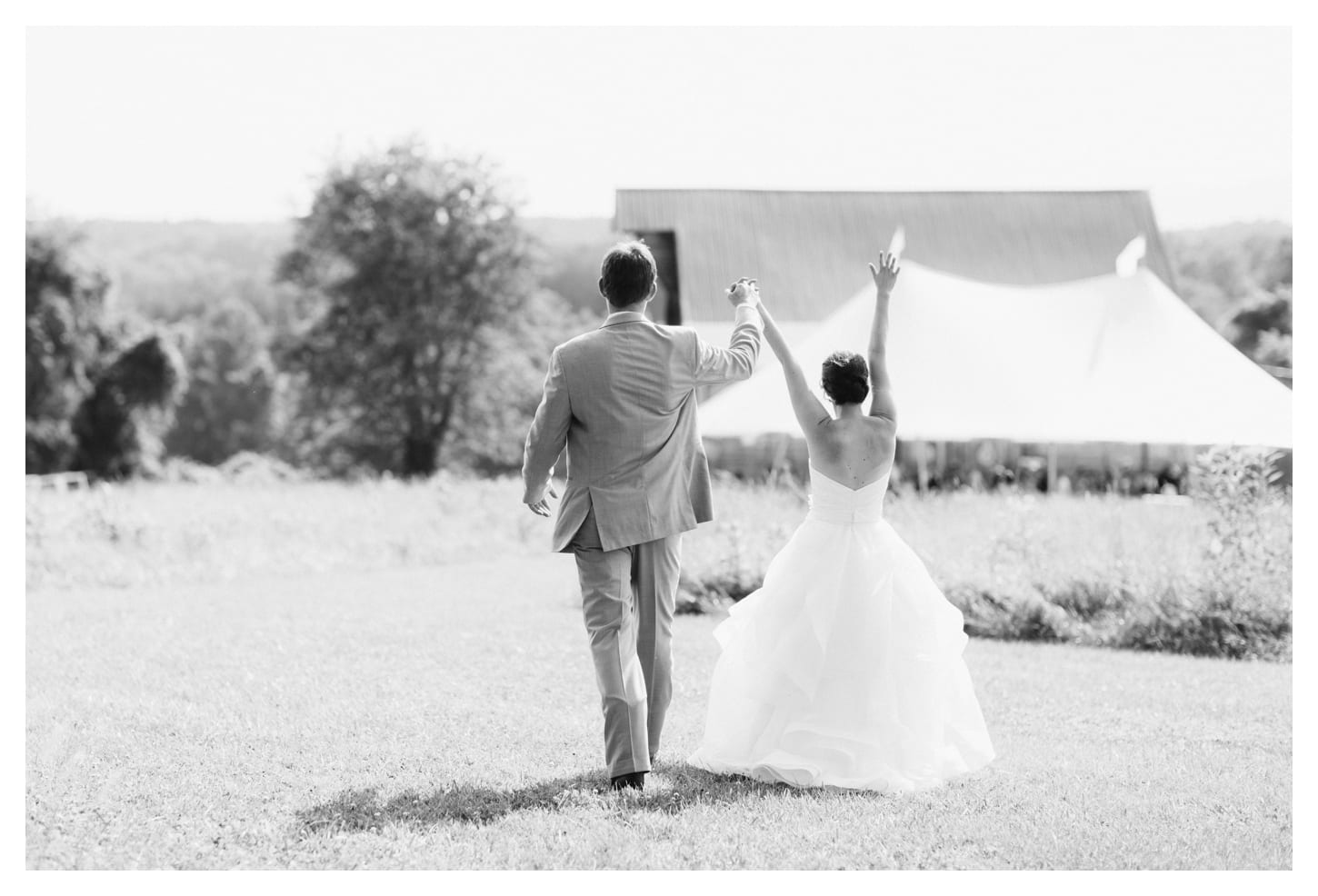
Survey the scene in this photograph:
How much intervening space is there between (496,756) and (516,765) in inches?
6.3

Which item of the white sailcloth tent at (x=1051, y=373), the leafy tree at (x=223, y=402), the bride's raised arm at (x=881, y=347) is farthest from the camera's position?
the leafy tree at (x=223, y=402)

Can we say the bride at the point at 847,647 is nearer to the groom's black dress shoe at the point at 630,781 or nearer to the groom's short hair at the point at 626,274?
the groom's black dress shoe at the point at 630,781

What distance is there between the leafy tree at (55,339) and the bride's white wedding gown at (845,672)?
32.3 m

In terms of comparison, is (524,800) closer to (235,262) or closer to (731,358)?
(731,358)

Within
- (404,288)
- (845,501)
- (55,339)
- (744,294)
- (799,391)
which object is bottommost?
(845,501)

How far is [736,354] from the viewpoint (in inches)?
172

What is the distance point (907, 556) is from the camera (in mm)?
4570

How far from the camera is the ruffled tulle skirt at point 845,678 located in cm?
432

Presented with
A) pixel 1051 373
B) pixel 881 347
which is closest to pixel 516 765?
pixel 881 347

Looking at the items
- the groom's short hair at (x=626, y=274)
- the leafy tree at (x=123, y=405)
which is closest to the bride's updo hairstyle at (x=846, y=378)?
the groom's short hair at (x=626, y=274)

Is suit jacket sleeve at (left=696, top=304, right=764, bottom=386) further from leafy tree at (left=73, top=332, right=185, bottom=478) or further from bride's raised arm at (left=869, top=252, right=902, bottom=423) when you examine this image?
leafy tree at (left=73, top=332, right=185, bottom=478)

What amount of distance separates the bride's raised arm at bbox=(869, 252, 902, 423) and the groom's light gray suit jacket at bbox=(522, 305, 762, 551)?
0.45m

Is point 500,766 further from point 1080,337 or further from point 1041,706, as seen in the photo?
point 1080,337

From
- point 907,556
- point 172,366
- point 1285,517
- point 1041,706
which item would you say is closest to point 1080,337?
point 1285,517
